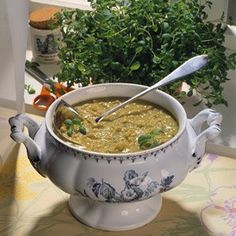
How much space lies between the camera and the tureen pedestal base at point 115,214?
75 cm

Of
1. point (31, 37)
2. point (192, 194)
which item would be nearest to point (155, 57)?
point (192, 194)

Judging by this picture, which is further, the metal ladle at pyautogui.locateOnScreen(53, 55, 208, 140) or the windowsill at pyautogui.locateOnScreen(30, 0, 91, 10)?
the windowsill at pyautogui.locateOnScreen(30, 0, 91, 10)

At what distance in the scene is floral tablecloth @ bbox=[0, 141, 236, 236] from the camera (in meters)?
0.76

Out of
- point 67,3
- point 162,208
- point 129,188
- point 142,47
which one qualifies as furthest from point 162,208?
point 67,3

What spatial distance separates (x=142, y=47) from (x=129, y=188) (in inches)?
10.0

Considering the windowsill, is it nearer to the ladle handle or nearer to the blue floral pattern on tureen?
the ladle handle

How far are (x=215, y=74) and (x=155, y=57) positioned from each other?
0.09 metres

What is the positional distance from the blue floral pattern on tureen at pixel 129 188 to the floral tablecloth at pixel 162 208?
0.08 m

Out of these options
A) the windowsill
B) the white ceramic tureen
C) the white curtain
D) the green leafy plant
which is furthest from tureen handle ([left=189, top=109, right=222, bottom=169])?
the windowsill

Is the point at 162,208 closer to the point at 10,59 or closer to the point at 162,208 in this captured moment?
the point at 162,208

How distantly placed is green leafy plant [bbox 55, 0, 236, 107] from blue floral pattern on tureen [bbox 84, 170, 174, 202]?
21 centimetres

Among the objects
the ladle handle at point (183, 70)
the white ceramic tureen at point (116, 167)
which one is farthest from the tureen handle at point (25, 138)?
the ladle handle at point (183, 70)

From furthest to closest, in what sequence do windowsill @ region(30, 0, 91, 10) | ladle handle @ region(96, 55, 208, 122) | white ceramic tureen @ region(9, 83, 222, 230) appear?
windowsill @ region(30, 0, 91, 10) < ladle handle @ region(96, 55, 208, 122) < white ceramic tureen @ region(9, 83, 222, 230)

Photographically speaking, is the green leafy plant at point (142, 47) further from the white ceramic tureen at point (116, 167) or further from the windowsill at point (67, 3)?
the windowsill at point (67, 3)
